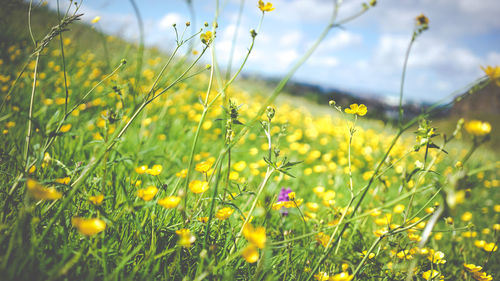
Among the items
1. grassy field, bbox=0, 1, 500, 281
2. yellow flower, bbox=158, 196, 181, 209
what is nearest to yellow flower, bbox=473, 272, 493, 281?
grassy field, bbox=0, 1, 500, 281

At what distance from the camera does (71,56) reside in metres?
3.98

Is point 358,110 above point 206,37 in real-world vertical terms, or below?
below

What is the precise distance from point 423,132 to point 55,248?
154 centimetres

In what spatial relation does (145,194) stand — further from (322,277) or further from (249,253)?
(322,277)

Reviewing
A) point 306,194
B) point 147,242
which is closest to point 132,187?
point 147,242

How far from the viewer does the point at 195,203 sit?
1245 millimetres

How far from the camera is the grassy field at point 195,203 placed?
824 mm

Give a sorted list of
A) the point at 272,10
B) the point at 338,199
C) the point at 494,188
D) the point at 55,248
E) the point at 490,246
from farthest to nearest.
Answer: the point at 494,188 → the point at 338,199 → the point at 490,246 → the point at 272,10 → the point at 55,248

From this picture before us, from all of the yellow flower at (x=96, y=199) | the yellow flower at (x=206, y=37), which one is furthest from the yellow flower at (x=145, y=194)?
the yellow flower at (x=206, y=37)

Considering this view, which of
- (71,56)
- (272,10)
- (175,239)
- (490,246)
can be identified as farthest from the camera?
(71,56)

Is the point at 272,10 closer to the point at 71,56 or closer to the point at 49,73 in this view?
the point at 49,73

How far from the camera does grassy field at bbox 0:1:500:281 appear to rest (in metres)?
0.82

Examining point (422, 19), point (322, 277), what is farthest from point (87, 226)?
point (422, 19)

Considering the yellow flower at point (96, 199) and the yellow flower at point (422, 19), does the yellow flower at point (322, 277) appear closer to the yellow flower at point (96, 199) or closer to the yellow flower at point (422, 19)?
the yellow flower at point (96, 199)
